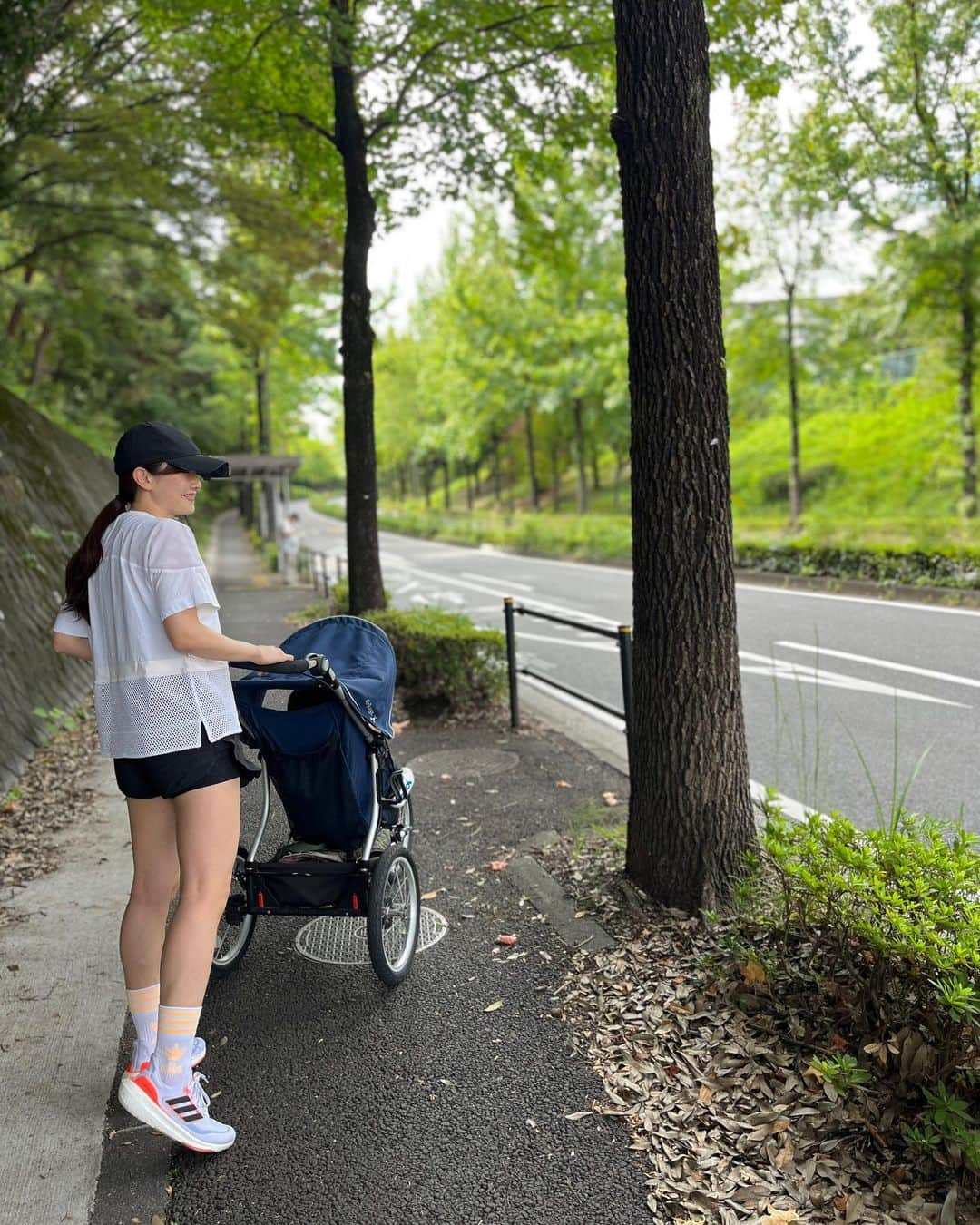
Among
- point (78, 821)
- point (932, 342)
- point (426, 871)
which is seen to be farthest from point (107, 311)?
point (426, 871)

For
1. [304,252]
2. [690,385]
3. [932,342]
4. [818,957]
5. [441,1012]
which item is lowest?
[441,1012]

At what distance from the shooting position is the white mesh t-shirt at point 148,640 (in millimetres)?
2561

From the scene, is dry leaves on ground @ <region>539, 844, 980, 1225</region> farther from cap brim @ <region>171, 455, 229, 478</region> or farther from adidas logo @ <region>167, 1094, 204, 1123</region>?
cap brim @ <region>171, 455, 229, 478</region>

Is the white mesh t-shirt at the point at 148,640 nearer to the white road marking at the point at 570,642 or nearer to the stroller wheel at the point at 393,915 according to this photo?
the stroller wheel at the point at 393,915

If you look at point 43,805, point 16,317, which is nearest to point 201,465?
point 43,805

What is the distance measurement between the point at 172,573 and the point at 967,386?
18.4 metres

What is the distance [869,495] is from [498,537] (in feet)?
41.4

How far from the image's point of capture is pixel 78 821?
5641 millimetres

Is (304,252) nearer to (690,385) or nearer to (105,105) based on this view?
(105,105)

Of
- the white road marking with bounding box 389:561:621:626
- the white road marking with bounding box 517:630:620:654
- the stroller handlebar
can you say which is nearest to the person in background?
the white road marking with bounding box 389:561:621:626

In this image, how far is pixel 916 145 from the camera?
16250 millimetres

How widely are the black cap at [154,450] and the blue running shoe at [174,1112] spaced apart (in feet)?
5.77

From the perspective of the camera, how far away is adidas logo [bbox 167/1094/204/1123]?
2611 millimetres

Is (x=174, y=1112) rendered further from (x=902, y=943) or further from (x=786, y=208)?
(x=786, y=208)
